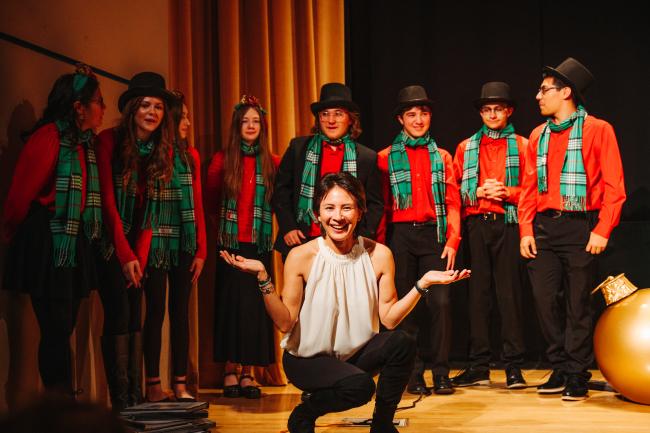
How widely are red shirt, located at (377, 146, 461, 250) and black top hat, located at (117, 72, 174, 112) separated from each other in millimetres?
1309

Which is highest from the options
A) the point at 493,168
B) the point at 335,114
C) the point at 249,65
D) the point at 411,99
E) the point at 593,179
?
the point at 249,65

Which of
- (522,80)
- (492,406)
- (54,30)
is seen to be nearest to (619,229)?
(522,80)

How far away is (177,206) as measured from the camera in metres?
4.22

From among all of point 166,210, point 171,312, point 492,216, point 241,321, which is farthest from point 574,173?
point 171,312

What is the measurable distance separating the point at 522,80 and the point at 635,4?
2.91 feet

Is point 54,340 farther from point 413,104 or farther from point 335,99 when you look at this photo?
point 413,104

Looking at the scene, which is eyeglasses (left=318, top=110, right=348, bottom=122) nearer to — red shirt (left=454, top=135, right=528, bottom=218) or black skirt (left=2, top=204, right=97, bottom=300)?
red shirt (left=454, top=135, right=528, bottom=218)

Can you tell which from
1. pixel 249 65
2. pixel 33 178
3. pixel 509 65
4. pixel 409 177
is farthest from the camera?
pixel 509 65

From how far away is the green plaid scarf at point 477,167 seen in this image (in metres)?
4.70

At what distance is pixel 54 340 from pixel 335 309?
1231mm

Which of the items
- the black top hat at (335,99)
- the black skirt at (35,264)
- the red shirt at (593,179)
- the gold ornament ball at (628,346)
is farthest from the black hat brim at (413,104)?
the black skirt at (35,264)

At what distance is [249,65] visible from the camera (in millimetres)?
5266

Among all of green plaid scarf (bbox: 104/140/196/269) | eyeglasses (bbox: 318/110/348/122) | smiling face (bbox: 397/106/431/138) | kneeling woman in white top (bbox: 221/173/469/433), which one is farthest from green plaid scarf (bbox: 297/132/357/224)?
kneeling woman in white top (bbox: 221/173/469/433)

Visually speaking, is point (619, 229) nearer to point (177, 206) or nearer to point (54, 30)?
point (177, 206)
